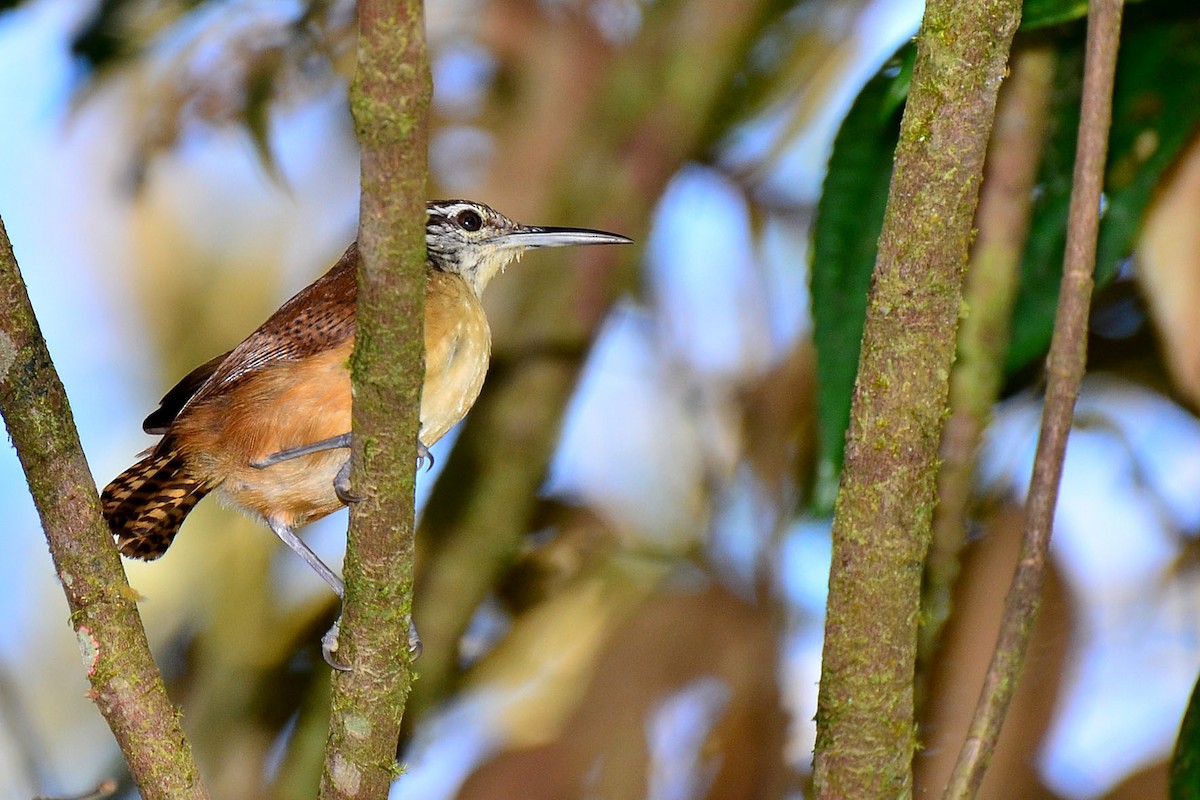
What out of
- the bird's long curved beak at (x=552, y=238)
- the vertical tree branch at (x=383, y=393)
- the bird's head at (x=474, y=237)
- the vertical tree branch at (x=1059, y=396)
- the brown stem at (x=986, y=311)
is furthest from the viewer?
the bird's head at (x=474, y=237)

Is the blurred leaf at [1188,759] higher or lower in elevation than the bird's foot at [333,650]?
higher

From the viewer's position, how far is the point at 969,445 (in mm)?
3037

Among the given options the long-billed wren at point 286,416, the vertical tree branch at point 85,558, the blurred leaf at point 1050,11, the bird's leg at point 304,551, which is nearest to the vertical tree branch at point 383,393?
the vertical tree branch at point 85,558

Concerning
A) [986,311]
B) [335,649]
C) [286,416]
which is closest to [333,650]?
[335,649]

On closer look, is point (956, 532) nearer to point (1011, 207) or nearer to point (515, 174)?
point (1011, 207)

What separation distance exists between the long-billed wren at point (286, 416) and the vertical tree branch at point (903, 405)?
3.59ft

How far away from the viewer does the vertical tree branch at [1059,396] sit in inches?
95.3

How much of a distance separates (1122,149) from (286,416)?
6.86 ft

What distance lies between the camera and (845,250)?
315 centimetres

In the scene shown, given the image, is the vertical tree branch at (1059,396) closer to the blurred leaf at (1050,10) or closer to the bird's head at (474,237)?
the blurred leaf at (1050,10)

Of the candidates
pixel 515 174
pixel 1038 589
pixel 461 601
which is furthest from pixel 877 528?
pixel 515 174

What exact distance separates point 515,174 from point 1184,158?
2.06 meters

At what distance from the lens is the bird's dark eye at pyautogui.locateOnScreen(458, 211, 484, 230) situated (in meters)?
3.57

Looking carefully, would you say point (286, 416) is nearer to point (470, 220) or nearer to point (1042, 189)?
point (470, 220)
